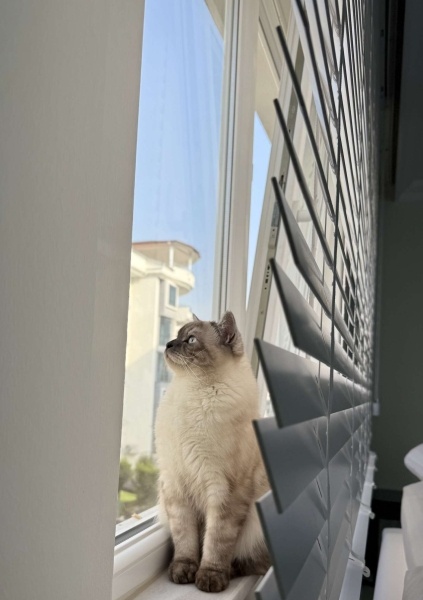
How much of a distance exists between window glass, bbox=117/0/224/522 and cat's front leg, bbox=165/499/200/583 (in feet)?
0.30

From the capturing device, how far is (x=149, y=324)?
3.76 ft

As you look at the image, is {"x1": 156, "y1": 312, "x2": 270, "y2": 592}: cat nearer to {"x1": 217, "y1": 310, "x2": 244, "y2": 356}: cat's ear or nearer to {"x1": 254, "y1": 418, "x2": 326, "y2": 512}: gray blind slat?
{"x1": 217, "y1": 310, "x2": 244, "y2": 356}: cat's ear

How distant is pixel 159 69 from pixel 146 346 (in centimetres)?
52

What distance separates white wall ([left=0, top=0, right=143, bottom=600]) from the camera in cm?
39

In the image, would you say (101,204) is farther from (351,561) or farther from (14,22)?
(351,561)

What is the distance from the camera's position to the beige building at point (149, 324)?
106cm

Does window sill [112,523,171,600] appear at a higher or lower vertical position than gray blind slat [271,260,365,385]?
lower

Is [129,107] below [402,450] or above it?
above

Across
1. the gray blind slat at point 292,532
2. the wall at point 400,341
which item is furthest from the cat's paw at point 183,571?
the wall at point 400,341

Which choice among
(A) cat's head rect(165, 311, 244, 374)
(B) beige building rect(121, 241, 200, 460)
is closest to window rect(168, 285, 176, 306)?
(B) beige building rect(121, 241, 200, 460)

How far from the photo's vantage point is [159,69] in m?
1.12

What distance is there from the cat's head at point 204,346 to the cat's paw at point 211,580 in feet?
1.03

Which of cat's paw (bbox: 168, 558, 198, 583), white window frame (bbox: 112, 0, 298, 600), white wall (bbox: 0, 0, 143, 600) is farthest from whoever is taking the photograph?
white window frame (bbox: 112, 0, 298, 600)

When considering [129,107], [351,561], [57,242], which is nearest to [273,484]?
[57,242]
